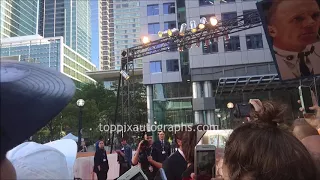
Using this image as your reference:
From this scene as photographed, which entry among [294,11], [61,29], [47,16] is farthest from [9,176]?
[61,29]

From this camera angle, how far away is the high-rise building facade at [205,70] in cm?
2867

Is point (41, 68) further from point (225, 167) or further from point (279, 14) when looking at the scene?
point (279, 14)

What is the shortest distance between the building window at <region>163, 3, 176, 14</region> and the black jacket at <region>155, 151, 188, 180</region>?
32546 mm

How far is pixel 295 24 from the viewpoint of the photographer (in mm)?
2521

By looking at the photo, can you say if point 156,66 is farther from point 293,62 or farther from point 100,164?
point 293,62

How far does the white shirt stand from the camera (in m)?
2.96

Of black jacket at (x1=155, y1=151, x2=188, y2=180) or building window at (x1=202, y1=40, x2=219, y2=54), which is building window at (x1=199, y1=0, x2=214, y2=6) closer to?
building window at (x1=202, y1=40, x2=219, y2=54)

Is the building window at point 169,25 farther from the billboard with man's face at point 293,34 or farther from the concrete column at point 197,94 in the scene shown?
the billboard with man's face at point 293,34

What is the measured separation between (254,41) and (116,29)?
11727 cm

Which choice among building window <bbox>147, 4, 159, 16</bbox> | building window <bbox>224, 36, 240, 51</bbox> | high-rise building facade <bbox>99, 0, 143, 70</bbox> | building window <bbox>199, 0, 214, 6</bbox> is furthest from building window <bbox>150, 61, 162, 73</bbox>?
high-rise building facade <bbox>99, 0, 143, 70</bbox>

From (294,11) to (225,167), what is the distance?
1788 mm

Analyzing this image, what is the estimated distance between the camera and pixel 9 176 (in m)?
0.94

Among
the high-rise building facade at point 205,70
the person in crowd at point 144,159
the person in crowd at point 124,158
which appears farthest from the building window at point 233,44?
the person in crowd at point 144,159

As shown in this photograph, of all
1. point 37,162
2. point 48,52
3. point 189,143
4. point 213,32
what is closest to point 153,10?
point 213,32
